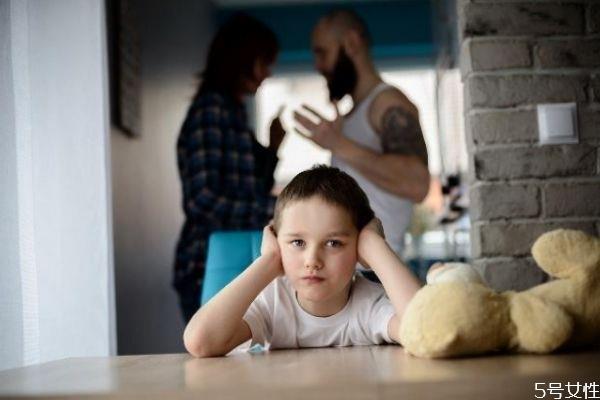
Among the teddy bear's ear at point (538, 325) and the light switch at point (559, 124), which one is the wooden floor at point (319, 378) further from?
the light switch at point (559, 124)

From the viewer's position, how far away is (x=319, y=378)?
2.72ft

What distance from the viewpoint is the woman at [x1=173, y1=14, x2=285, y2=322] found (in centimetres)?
280

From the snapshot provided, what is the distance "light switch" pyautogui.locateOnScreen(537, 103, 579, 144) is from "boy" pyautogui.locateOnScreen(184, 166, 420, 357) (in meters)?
0.68

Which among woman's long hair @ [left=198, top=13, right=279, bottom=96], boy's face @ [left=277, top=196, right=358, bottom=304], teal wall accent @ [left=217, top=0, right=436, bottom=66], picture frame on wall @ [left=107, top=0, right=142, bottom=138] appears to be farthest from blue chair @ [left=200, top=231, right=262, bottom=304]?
teal wall accent @ [left=217, top=0, right=436, bottom=66]

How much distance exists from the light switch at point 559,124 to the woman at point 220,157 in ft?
3.74

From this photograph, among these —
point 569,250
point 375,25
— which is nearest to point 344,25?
point 569,250

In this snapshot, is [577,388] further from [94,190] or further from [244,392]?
[94,190]

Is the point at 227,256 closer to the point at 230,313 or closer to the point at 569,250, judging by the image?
the point at 230,313

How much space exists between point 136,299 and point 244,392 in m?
2.68

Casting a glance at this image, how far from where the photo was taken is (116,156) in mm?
3141

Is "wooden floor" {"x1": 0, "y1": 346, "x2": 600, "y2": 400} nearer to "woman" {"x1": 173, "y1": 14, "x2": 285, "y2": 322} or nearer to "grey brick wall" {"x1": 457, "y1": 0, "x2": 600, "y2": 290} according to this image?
"grey brick wall" {"x1": 457, "y1": 0, "x2": 600, "y2": 290}

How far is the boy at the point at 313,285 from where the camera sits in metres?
1.42

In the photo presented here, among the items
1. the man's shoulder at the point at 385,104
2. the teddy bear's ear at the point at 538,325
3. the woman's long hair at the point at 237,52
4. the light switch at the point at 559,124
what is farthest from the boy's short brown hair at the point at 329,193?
the woman's long hair at the point at 237,52

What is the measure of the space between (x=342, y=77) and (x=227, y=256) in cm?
118
